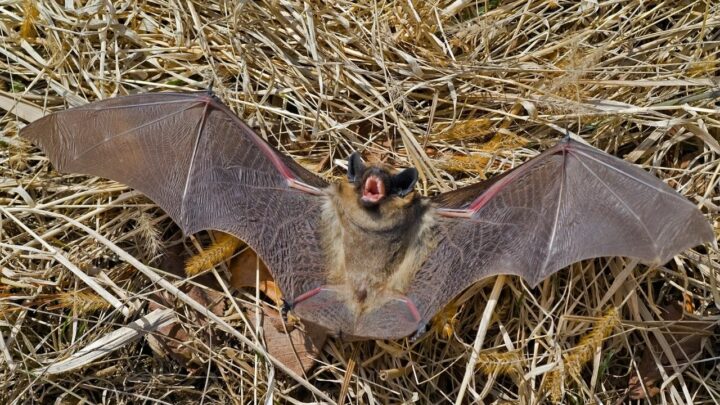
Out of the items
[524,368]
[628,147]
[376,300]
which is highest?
[628,147]

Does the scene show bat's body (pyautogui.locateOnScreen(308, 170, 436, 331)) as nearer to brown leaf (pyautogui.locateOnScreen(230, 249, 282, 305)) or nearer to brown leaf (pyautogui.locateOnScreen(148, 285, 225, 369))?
brown leaf (pyautogui.locateOnScreen(230, 249, 282, 305))

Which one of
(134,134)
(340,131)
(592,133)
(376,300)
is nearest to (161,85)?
(134,134)

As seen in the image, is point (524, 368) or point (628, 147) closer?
point (524, 368)

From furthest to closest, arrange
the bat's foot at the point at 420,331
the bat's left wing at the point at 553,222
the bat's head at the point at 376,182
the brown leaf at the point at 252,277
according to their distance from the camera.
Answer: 1. the brown leaf at the point at 252,277
2. the bat's head at the point at 376,182
3. the bat's foot at the point at 420,331
4. the bat's left wing at the point at 553,222

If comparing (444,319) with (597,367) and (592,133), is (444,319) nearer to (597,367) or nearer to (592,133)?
(597,367)

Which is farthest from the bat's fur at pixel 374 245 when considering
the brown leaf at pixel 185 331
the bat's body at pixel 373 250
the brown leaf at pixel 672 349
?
the brown leaf at pixel 672 349

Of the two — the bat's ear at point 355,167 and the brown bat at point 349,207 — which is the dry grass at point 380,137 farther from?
the bat's ear at point 355,167
